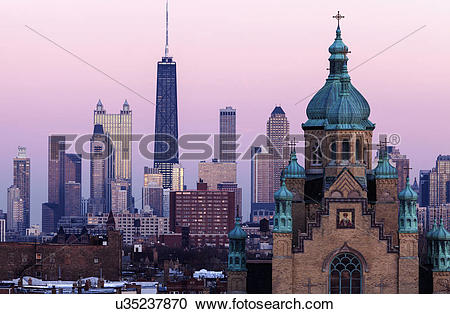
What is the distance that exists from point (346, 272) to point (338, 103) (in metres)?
11.6

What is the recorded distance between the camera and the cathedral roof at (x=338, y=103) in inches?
3757

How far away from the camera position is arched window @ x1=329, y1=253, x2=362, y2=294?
299 ft

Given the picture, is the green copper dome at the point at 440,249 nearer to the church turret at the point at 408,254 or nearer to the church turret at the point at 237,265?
the church turret at the point at 408,254

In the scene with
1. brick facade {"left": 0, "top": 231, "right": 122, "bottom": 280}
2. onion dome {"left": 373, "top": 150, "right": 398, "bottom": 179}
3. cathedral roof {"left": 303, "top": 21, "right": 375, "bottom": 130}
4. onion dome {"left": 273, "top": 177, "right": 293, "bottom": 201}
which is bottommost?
brick facade {"left": 0, "top": 231, "right": 122, "bottom": 280}

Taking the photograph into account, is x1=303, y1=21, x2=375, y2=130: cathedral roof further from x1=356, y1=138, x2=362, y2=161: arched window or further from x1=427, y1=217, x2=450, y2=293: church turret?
x1=427, y1=217, x2=450, y2=293: church turret

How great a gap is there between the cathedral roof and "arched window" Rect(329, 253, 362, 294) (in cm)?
909

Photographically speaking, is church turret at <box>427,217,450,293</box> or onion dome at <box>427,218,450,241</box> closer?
church turret at <box>427,217,450,293</box>

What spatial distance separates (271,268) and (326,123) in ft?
33.6

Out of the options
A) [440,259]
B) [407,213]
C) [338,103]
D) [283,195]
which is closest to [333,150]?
[338,103]

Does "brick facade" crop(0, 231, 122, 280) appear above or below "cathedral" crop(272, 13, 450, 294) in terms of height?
below

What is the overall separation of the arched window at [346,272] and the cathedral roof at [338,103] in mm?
9093

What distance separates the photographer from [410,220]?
299 ft

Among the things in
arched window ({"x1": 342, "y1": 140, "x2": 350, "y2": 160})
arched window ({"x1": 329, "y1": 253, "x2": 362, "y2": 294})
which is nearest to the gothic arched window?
arched window ({"x1": 342, "y1": 140, "x2": 350, "y2": 160})
